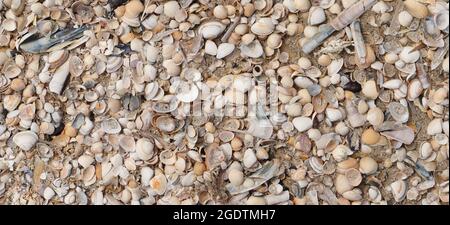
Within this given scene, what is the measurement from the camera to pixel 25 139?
1.56 metres

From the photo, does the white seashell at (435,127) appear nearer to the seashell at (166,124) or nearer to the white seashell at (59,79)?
the seashell at (166,124)

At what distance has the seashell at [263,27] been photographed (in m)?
1.51

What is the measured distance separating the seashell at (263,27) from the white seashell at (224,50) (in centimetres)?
7

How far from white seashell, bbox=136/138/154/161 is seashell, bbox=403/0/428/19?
0.68 m

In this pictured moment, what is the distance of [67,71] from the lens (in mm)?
1563

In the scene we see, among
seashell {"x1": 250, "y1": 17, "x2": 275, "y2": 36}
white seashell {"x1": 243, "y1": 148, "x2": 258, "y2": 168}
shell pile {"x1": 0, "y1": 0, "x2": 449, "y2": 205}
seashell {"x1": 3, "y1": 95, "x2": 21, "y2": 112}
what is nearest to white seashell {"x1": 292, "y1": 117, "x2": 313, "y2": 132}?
shell pile {"x1": 0, "y1": 0, "x2": 449, "y2": 205}

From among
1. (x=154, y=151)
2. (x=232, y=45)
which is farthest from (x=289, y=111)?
(x=154, y=151)

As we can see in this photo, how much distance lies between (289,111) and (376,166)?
0.77 ft

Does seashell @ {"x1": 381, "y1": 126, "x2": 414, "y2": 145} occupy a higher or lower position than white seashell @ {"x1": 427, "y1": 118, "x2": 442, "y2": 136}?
lower

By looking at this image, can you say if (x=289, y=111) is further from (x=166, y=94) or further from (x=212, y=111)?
(x=166, y=94)

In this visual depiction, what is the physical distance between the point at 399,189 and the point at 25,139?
90cm

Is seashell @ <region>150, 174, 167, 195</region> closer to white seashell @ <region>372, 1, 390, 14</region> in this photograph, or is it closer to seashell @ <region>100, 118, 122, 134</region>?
seashell @ <region>100, 118, 122, 134</region>

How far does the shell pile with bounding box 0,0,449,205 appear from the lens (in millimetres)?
1474

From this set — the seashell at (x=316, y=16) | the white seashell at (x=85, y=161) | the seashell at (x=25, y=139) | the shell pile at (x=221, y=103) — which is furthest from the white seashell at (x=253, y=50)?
the seashell at (x=25, y=139)
